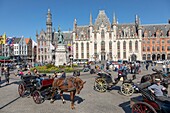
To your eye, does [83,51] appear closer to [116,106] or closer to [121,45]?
[121,45]

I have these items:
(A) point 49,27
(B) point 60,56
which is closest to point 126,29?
(A) point 49,27

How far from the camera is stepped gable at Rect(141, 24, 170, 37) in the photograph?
6266 centimetres

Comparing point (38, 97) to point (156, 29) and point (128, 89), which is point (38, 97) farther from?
point (156, 29)

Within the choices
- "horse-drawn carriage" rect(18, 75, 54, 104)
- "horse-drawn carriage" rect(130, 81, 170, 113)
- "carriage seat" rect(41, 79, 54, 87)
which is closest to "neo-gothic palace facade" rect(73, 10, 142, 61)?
"horse-drawn carriage" rect(18, 75, 54, 104)

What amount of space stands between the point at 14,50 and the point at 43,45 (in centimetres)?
1502

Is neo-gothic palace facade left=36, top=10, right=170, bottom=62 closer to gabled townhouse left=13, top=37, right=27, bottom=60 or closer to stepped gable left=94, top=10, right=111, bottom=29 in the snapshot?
stepped gable left=94, top=10, right=111, bottom=29

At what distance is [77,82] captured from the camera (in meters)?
8.05

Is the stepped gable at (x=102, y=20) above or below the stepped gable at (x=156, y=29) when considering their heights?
above

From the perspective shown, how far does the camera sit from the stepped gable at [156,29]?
206ft

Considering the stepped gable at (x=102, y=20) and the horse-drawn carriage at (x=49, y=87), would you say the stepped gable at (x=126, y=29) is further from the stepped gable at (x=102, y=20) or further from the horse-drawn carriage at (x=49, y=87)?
the horse-drawn carriage at (x=49, y=87)

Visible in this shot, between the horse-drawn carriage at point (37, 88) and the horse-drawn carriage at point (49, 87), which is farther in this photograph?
the horse-drawn carriage at point (37, 88)

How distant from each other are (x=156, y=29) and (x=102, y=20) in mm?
21902

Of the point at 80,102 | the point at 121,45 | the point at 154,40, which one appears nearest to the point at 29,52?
the point at 121,45

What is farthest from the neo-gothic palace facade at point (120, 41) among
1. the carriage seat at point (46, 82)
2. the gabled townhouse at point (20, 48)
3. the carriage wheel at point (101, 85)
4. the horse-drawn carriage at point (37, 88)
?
the carriage seat at point (46, 82)
